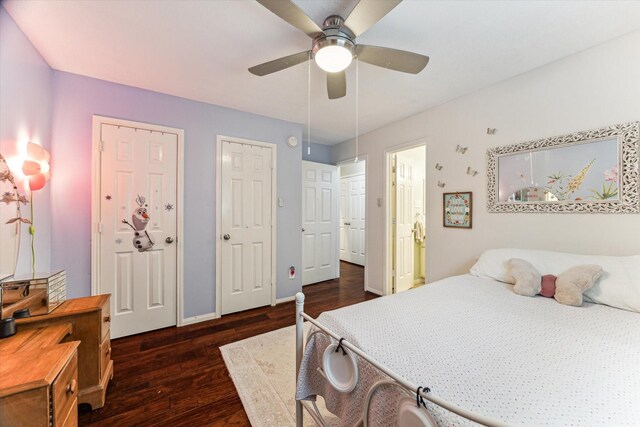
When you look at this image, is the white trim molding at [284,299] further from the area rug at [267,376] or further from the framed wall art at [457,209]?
the framed wall art at [457,209]

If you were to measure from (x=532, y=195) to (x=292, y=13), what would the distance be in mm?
2341

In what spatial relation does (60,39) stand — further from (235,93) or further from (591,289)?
(591,289)

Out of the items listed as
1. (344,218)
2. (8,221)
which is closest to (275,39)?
(8,221)

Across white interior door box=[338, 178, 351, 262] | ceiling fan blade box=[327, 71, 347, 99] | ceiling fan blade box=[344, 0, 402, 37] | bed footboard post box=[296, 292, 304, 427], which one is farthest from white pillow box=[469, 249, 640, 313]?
white interior door box=[338, 178, 351, 262]

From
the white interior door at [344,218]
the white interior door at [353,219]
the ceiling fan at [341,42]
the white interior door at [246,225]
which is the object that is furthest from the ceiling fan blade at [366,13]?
the white interior door at [344,218]

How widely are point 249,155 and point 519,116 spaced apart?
111 inches

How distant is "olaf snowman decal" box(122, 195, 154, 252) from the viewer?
2.48 m

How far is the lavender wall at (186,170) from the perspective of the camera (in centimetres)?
222

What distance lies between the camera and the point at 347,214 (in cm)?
595

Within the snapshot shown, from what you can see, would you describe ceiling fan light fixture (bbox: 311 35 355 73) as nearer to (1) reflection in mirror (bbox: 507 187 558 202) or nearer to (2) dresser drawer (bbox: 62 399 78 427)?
(1) reflection in mirror (bbox: 507 187 558 202)

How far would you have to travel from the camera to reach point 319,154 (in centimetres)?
462

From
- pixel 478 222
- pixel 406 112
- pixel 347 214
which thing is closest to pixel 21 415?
pixel 478 222

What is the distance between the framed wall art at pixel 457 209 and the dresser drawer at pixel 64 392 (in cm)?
311

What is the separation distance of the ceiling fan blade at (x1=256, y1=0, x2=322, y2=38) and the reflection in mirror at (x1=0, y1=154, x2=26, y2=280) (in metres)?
1.84
